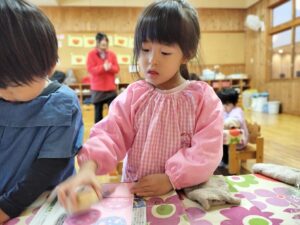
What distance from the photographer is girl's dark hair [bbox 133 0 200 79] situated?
22.0 inches

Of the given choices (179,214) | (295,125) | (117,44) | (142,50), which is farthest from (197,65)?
(117,44)

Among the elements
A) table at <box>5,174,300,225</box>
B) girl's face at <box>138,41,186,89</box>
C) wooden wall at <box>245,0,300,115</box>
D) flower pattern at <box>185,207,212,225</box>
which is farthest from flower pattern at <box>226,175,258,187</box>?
wooden wall at <box>245,0,300,115</box>

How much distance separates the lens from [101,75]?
2.83 meters

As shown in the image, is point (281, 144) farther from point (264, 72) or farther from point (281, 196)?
point (264, 72)

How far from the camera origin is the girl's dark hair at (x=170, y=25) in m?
0.56

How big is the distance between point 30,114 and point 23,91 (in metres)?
0.04

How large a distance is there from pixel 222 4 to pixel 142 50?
632 centimetres

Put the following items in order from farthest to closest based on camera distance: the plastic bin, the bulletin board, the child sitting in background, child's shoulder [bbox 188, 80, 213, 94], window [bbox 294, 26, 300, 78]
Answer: the bulletin board
the plastic bin
window [bbox 294, 26, 300, 78]
the child sitting in background
child's shoulder [bbox 188, 80, 213, 94]

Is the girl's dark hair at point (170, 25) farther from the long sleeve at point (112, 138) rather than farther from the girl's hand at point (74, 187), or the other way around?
the girl's hand at point (74, 187)

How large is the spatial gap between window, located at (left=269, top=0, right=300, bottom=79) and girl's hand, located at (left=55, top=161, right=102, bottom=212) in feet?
16.7

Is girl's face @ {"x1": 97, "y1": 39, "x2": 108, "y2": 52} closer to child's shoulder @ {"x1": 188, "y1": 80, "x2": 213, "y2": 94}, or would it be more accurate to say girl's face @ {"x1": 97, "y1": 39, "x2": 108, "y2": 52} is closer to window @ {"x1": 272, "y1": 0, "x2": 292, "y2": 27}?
child's shoulder @ {"x1": 188, "y1": 80, "x2": 213, "y2": 94}

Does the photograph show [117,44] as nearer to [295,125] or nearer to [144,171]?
[295,125]

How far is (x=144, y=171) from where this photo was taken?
0.58 metres

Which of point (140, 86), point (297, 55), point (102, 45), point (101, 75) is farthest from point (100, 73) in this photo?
point (297, 55)
